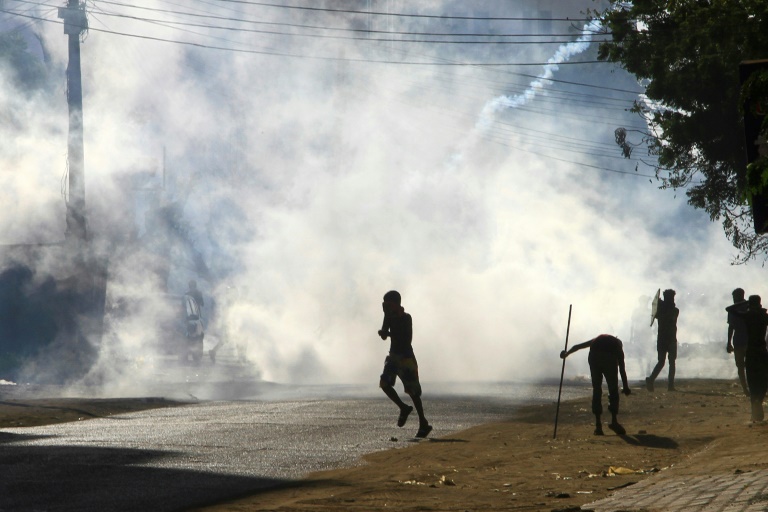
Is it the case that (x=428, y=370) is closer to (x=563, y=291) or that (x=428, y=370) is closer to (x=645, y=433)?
(x=645, y=433)

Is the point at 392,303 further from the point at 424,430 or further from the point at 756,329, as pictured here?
the point at 756,329

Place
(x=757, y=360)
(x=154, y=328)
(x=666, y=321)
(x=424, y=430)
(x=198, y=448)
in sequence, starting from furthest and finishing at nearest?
(x=154, y=328) → (x=666, y=321) → (x=757, y=360) → (x=424, y=430) → (x=198, y=448)

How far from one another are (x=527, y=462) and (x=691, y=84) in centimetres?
1449

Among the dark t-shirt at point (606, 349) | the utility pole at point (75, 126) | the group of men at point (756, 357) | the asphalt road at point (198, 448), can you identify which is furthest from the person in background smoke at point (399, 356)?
the utility pole at point (75, 126)

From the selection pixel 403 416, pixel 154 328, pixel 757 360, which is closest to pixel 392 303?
pixel 403 416

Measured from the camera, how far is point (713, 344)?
146 ft

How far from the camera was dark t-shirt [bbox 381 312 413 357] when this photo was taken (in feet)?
42.4

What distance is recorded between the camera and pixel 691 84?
22.8m

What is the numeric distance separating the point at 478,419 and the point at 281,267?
26378 millimetres

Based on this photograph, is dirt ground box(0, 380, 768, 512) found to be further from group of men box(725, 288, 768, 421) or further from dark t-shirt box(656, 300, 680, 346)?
dark t-shirt box(656, 300, 680, 346)

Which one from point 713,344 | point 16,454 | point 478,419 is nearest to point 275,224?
point 713,344

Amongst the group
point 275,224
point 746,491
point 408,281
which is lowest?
point 746,491

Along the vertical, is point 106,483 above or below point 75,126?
below

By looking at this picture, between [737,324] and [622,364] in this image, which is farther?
[737,324]
